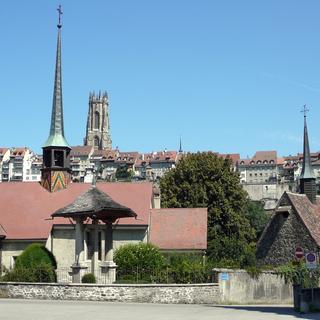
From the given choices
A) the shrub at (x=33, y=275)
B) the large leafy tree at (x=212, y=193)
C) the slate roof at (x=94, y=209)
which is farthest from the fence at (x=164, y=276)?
the large leafy tree at (x=212, y=193)

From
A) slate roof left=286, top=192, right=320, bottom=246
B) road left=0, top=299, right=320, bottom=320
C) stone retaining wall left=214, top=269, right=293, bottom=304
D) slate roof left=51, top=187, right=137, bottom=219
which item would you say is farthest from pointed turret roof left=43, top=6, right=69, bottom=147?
road left=0, top=299, right=320, bottom=320

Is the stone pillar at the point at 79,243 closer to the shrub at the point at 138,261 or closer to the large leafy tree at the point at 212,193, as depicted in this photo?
the shrub at the point at 138,261

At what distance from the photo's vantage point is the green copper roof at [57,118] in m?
44.8

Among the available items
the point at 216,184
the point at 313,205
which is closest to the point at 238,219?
the point at 216,184

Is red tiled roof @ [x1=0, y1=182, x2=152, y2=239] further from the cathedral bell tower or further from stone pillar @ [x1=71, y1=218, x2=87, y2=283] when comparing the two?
stone pillar @ [x1=71, y1=218, x2=87, y2=283]

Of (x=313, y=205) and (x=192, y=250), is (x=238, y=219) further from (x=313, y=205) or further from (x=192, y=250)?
(x=192, y=250)

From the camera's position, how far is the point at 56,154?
1758 inches

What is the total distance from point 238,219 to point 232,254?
10.2 m

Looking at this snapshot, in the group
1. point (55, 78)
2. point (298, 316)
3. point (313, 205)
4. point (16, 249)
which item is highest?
point (55, 78)

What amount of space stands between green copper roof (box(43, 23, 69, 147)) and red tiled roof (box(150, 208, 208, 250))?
871 cm

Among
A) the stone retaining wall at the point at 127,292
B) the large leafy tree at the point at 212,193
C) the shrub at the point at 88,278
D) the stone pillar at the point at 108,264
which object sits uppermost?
the large leafy tree at the point at 212,193

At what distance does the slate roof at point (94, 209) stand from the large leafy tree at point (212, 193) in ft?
68.0

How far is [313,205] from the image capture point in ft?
150

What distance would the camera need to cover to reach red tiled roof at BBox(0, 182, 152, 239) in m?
39.6
